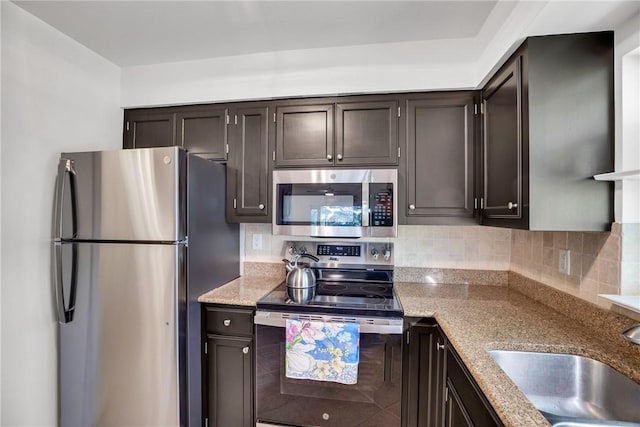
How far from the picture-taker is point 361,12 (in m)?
1.52

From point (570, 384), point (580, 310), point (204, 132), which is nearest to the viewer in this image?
point (570, 384)

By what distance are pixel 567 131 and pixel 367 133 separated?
3.24ft

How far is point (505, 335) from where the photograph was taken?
120 cm

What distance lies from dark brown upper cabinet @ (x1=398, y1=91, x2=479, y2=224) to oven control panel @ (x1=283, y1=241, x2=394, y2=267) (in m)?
0.33

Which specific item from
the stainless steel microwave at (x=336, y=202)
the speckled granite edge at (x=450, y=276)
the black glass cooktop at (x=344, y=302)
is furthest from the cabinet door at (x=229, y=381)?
the speckled granite edge at (x=450, y=276)

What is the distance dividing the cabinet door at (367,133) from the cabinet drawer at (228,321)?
1.09 meters

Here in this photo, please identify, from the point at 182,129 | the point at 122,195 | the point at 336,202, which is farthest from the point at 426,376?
the point at 182,129

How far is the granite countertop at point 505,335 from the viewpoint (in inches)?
32.2

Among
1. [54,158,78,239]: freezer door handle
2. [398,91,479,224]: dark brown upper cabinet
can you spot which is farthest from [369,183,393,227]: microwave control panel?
[54,158,78,239]: freezer door handle

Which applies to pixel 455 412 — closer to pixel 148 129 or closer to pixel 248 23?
pixel 248 23

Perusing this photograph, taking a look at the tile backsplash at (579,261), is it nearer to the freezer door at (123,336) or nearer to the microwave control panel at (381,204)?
the microwave control panel at (381,204)

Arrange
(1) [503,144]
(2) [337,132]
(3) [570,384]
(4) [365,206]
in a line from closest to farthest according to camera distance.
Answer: (3) [570,384] < (1) [503,144] < (4) [365,206] < (2) [337,132]

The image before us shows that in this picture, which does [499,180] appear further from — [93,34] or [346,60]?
[93,34]

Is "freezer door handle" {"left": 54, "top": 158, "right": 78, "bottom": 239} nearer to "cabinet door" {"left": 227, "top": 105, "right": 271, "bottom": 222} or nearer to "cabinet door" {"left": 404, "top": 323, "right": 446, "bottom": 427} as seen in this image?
"cabinet door" {"left": 227, "top": 105, "right": 271, "bottom": 222}
